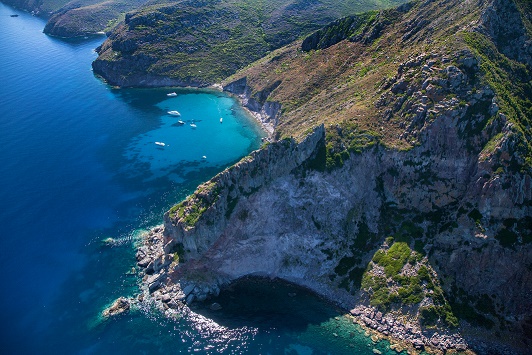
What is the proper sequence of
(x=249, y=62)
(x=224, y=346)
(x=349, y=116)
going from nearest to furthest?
(x=224, y=346) < (x=349, y=116) < (x=249, y=62)

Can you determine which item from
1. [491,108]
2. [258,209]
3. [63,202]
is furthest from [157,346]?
[491,108]

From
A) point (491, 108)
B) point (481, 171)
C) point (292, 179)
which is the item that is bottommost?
point (292, 179)

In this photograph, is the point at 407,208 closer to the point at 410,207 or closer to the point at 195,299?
the point at 410,207

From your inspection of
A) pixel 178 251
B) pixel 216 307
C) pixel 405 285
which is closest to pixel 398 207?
pixel 405 285

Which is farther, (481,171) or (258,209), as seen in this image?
(258,209)

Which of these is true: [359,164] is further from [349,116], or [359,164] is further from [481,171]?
[481,171]

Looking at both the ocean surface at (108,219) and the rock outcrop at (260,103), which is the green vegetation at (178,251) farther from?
the rock outcrop at (260,103)
